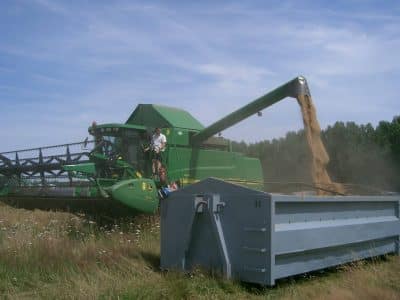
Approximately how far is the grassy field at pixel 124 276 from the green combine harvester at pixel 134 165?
124 centimetres

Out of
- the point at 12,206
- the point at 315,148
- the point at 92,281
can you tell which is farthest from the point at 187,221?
the point at 12,206

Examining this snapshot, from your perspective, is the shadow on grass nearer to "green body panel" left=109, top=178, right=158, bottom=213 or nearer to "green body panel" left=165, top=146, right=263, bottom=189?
"green body panel" left=109, top=178, right=158, bottom=213

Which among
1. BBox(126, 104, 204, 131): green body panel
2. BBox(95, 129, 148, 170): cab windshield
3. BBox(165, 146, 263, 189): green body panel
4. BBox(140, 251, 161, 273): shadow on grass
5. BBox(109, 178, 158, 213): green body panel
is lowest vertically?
BBox(140, 251, 161, 273): shadow on grass

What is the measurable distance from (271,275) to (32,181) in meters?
8.80

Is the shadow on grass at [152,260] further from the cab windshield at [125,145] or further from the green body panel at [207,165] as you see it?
the cab windshield at [125,145]

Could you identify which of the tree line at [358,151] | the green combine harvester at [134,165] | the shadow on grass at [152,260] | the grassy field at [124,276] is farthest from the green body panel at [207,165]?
the tree line at [358,151]

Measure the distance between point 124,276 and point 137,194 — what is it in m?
3.46

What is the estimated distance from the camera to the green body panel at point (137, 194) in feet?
30.2

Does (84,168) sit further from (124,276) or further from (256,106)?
(124,276)

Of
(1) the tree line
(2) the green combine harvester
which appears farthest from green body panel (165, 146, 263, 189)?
(1) the tree line

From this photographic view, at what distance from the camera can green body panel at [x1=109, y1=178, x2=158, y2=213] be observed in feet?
30.2

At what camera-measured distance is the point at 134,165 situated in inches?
419

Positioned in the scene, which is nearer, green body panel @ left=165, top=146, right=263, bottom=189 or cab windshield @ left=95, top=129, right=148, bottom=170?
cab windshield @ left=95, top=129, right=148, bottom=170

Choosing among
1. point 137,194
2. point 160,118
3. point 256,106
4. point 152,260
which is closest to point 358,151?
point 256,106
